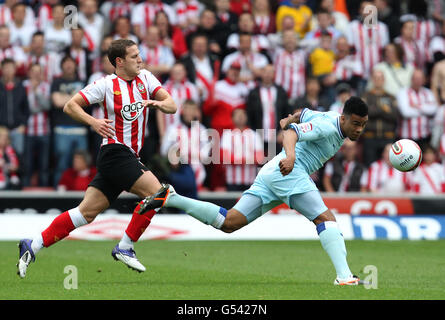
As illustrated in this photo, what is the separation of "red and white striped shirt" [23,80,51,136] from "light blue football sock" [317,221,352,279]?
891 centimetres

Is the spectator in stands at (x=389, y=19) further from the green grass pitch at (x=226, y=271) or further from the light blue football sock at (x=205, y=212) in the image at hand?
the light blue football sock at (x=205, y=212)

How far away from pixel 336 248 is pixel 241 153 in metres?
7.97

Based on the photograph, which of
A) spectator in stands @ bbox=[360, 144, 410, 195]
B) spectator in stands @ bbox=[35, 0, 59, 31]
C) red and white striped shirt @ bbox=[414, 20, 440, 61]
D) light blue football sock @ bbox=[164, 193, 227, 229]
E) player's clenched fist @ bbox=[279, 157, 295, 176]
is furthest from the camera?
red and white striped shirt @ bbox=[414, 20, 440, 61]

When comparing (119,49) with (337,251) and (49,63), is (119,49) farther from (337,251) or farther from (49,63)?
(49,63)

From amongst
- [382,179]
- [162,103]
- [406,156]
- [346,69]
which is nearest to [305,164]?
[406,156]

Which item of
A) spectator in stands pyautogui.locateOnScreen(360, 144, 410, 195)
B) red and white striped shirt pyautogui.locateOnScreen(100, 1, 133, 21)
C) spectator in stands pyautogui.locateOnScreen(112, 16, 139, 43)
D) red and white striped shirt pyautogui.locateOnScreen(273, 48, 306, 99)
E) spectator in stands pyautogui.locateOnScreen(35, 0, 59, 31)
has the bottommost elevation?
spectator in stands pyautogui.locateOnScreen(360, 144, 410, 195)

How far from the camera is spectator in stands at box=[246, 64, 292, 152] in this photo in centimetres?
1725

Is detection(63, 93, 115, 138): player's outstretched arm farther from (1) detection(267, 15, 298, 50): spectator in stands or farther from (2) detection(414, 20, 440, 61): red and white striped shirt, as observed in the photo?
(2) detection(414, 20, 440, 61): red and white striped shirt

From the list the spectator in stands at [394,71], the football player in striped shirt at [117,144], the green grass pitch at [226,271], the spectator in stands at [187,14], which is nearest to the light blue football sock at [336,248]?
the green grass pitch at [226,271]

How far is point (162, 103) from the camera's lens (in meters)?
9.60

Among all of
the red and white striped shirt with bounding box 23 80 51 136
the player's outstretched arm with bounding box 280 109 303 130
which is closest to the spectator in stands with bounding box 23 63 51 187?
the red and white striped shirt with bounding box 23 80 51 136

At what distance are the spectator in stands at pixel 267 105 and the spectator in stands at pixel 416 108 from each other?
238cm

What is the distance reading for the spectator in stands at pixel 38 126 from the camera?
55.4ft

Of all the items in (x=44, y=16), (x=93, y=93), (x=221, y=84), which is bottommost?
(x=93, y=93)
